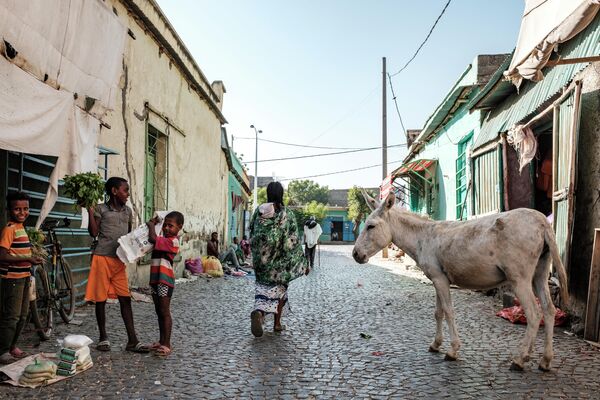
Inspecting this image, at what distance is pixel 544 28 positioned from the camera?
5.42 metres

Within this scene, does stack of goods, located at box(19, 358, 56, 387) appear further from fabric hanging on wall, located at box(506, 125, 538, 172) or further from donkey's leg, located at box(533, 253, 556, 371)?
fabric hanging on wall, located at box(506, 125, 538, 172)

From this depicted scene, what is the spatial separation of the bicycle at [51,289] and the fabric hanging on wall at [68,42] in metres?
1.78

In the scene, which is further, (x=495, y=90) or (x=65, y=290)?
(x=495, y=90)

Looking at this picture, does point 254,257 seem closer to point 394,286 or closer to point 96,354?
point 96,354

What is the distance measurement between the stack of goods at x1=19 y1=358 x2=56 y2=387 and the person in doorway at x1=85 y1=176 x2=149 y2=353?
0.95 meters

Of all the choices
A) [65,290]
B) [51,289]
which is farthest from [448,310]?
[65,290]

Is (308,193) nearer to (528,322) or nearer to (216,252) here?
(216,252)

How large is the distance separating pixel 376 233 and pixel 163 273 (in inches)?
94.6

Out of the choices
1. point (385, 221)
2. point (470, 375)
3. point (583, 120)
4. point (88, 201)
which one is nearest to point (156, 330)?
point (88, 201)

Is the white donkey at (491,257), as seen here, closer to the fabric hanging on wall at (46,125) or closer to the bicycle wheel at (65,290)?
the fabric hanging on wall at (46,125)

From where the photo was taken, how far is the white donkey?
4719mm

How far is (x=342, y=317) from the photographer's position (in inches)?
295

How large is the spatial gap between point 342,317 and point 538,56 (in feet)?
13.8

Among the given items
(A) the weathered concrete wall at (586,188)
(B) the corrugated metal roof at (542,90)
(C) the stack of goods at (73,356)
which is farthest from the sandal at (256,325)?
(B) the corrugated metal roof at (542,90)
